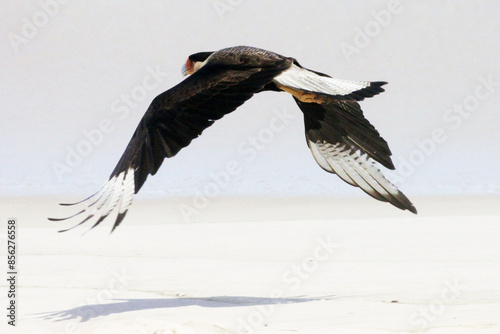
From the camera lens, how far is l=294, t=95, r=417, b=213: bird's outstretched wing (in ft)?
24.3

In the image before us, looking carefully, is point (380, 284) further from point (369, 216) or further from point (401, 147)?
point (401, 147)

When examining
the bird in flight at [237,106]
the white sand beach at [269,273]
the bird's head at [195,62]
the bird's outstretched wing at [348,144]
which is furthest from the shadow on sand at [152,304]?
the bird's head at [195,62]

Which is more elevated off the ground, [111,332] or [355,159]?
[355,159]

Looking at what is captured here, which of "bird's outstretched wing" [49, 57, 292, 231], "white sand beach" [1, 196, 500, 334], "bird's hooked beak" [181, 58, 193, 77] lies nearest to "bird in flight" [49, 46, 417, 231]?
"bird's outstretched wing" [49, 57, 292, 231]

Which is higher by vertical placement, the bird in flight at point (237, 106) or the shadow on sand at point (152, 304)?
the bird in flight at point (237, 106)

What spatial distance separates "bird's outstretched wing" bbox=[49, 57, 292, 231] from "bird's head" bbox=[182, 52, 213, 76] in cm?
136

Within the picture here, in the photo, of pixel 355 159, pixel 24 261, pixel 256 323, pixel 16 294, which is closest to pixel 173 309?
pixel 256 323

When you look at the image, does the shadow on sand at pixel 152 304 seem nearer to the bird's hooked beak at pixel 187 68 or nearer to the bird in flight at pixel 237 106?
the bird in flight at pixel 237 106

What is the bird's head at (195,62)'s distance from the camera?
803 cm

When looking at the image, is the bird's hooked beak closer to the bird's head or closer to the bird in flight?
the bird's head

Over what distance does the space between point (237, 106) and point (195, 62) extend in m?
1.85

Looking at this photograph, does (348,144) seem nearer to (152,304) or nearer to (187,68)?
(187,68)

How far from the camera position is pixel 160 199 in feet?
47.9

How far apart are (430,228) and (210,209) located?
3.68m
